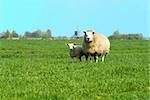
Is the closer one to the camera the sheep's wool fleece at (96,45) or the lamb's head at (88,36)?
the lamb's head at (88,36)

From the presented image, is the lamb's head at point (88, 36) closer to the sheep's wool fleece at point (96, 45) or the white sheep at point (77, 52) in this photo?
the sheep's wool fleece at point (96, 45)

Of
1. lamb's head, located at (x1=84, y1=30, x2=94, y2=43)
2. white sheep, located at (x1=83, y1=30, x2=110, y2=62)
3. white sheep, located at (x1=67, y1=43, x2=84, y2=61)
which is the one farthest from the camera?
white sheep, located at (x1=67, y1=43, x2=84, y2=61)

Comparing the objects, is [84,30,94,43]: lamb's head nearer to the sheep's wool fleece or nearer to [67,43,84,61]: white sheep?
the sheep's wool fleece

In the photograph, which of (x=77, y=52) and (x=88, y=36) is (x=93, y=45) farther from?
(x=77, y=52)

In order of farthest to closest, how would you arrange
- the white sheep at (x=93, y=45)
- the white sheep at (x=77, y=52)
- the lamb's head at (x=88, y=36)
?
the white sheep at (x=77, y=52), the white sheep at (x=93, y=45), the lamb's head at (x=88, y=36)

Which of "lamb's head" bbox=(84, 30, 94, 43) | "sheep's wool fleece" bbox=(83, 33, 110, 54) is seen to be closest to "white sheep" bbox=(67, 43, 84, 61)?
"sheep's wool fleece" bbox=(83, 33, 110, 54)

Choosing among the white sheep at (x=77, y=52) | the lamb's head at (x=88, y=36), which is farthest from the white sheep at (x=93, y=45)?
the white sheep at (x=77, y=52)

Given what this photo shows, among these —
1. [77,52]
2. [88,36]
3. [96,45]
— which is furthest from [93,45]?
[77,52]

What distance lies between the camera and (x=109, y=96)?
361 inches

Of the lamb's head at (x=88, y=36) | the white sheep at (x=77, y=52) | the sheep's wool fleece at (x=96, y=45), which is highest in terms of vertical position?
the lamb's head at (x=88, y=36)

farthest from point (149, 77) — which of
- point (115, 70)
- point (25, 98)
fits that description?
point (25, 98)

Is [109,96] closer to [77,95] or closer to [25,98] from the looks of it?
[77,95]

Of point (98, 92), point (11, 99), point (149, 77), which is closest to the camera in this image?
point (11, 99)

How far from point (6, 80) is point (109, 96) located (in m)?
3.73
